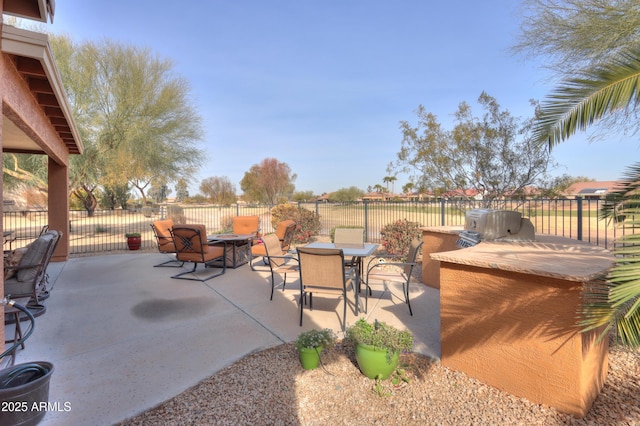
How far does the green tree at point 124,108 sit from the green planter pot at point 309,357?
42.0ft

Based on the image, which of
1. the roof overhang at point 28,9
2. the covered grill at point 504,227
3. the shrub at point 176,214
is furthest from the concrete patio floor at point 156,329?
the shrub at point 176,214

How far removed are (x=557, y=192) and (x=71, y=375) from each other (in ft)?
31.1

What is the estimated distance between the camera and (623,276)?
5.31 ft

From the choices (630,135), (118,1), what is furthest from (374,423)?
(118,1)

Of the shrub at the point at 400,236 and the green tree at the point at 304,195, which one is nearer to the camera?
the shrub at the point at 400,236

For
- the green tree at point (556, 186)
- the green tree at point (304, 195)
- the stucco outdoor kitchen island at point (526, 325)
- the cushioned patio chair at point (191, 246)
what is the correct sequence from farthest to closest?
the green tree at point (304, 195) → the green tree at point (556, 186) → the cushioned patio chair at point (191, 246) → the stucco outdoor kitchen island at point (526, 325)

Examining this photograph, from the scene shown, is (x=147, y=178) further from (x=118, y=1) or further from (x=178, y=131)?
(x=118, y=1)

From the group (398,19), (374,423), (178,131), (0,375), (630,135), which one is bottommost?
(374,423)

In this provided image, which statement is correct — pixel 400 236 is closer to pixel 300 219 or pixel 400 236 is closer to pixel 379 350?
pixel 300 219

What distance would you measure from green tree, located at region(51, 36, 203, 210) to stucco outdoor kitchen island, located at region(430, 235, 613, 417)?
1355 cm

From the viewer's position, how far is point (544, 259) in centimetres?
257

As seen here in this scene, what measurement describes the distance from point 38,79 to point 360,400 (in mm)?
5613

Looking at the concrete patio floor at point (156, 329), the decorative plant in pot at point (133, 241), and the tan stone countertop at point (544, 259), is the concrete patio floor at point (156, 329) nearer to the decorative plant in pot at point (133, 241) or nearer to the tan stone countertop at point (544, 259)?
the tan stone countertop at point (544, 259)

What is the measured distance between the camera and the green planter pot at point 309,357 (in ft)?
9.07
